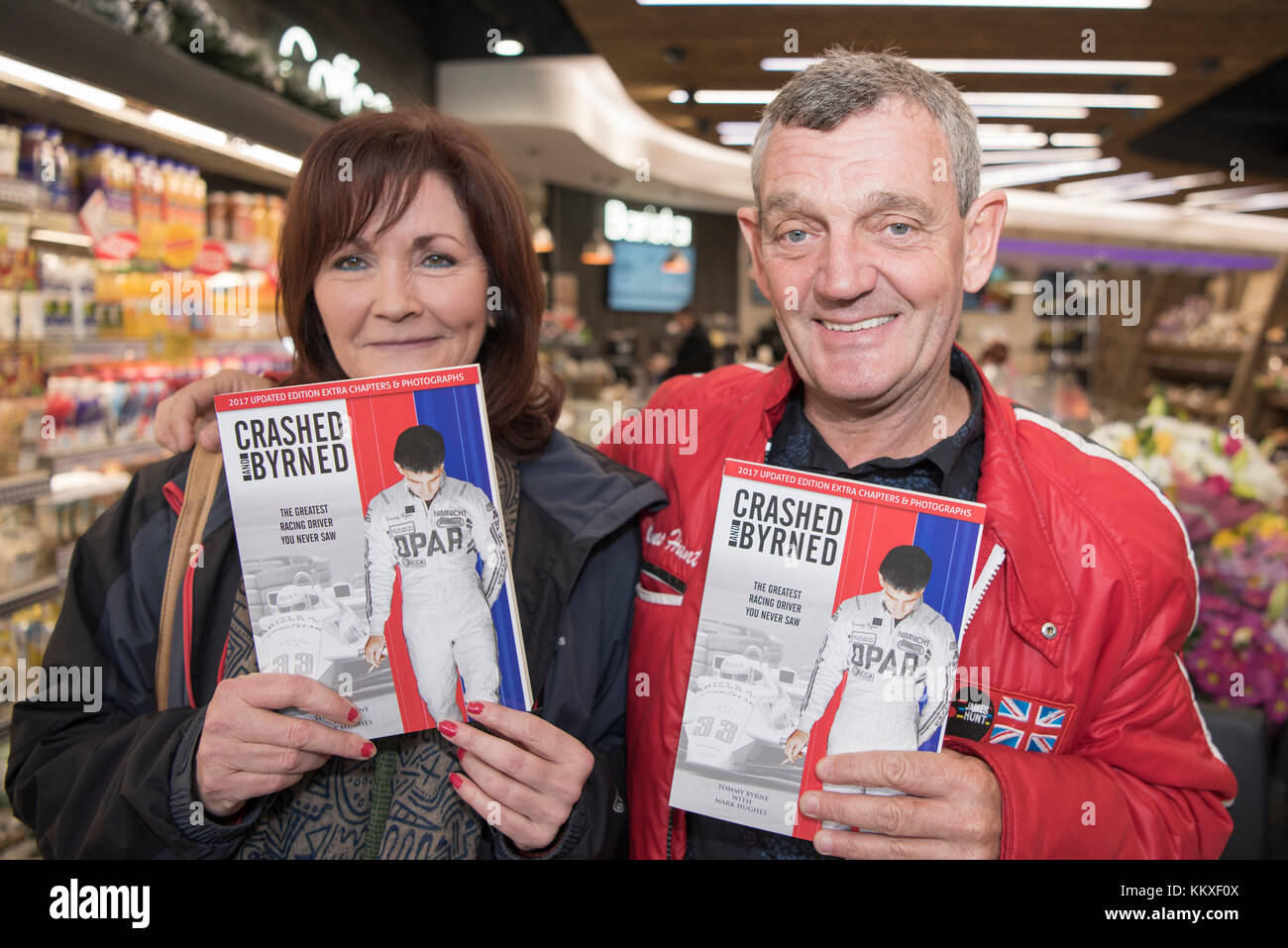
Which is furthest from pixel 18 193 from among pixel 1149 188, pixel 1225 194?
pixel 1225 194

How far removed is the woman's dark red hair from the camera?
1293 millimetres

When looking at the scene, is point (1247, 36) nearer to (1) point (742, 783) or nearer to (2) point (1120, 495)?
(2) point (1120, 495)

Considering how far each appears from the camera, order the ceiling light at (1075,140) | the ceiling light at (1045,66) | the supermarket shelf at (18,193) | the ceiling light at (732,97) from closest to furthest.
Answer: the supermarket shelf at (18,193), the ceiling light at (1045,66), the ceiling light at (732,97), the ceiling light at (1075,140)

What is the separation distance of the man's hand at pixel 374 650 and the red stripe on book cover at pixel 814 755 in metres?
0.55

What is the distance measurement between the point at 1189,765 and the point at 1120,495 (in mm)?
365

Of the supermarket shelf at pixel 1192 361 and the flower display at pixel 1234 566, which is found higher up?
the supermarket shelf at pixel 1192 361

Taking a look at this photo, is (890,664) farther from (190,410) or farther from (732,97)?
(732,97)

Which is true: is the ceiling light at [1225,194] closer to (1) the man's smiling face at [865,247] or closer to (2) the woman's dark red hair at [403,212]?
(1) the man's smiling face at [865,247]

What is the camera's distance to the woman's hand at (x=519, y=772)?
1.13m

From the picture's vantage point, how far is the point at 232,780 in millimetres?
1134

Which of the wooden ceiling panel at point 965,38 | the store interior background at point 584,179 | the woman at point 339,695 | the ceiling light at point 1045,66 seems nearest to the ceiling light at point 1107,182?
the store interior background at point 584,179

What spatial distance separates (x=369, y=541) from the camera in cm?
115

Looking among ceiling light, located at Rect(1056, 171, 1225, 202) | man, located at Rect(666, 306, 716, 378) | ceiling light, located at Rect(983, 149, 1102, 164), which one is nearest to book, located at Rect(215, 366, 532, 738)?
man, located at Rect(666, 306, 716, 378)
